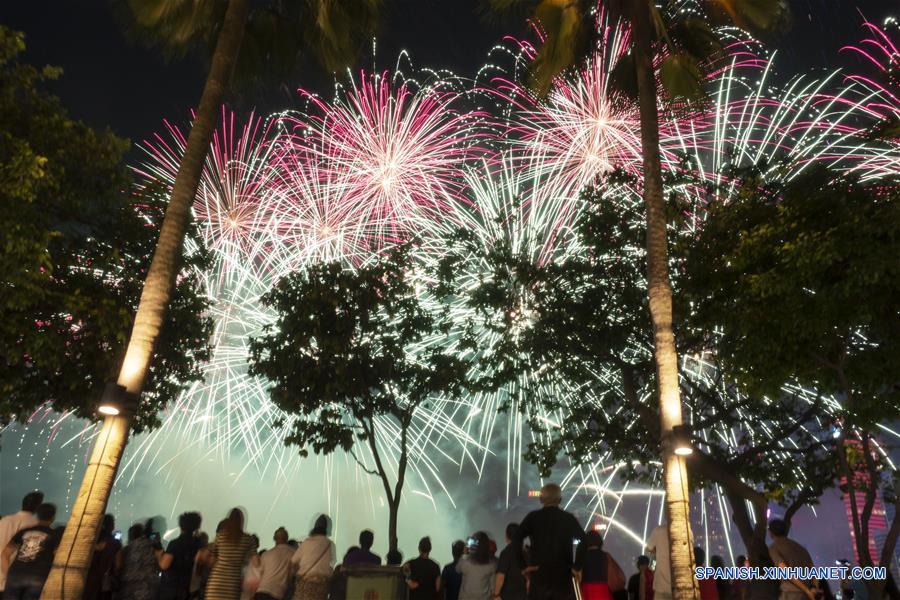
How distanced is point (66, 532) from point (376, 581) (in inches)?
144

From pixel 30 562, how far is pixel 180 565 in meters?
1.82

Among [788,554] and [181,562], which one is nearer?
[788,554]

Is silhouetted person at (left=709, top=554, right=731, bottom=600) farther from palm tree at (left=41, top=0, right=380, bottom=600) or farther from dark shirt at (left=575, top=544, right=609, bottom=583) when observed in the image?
palm tree at (left=41, top=0, right=380, bottom=600)

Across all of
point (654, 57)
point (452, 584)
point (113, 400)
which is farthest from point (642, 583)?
point (654, 57)

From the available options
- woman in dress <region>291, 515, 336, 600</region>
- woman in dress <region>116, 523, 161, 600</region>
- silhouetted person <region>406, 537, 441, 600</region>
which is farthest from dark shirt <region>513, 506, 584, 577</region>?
woman in dress <region>116, 523, 161, 600</region>

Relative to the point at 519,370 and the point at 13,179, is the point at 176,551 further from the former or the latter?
the point at 519,370

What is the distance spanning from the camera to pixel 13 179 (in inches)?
455

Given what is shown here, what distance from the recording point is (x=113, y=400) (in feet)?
27.1

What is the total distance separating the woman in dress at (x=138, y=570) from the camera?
9039mm

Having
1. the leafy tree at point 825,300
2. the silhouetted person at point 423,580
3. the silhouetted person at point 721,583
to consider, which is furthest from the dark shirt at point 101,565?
the leafy tree at point 825,300

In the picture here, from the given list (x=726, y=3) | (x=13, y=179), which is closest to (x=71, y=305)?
(x=13, y=179)

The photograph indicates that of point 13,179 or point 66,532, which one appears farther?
point 13,179

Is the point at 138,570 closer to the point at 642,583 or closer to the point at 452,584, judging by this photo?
the point at 452,584

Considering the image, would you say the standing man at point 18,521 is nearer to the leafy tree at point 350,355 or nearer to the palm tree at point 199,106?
the palm tree at point 199,106
